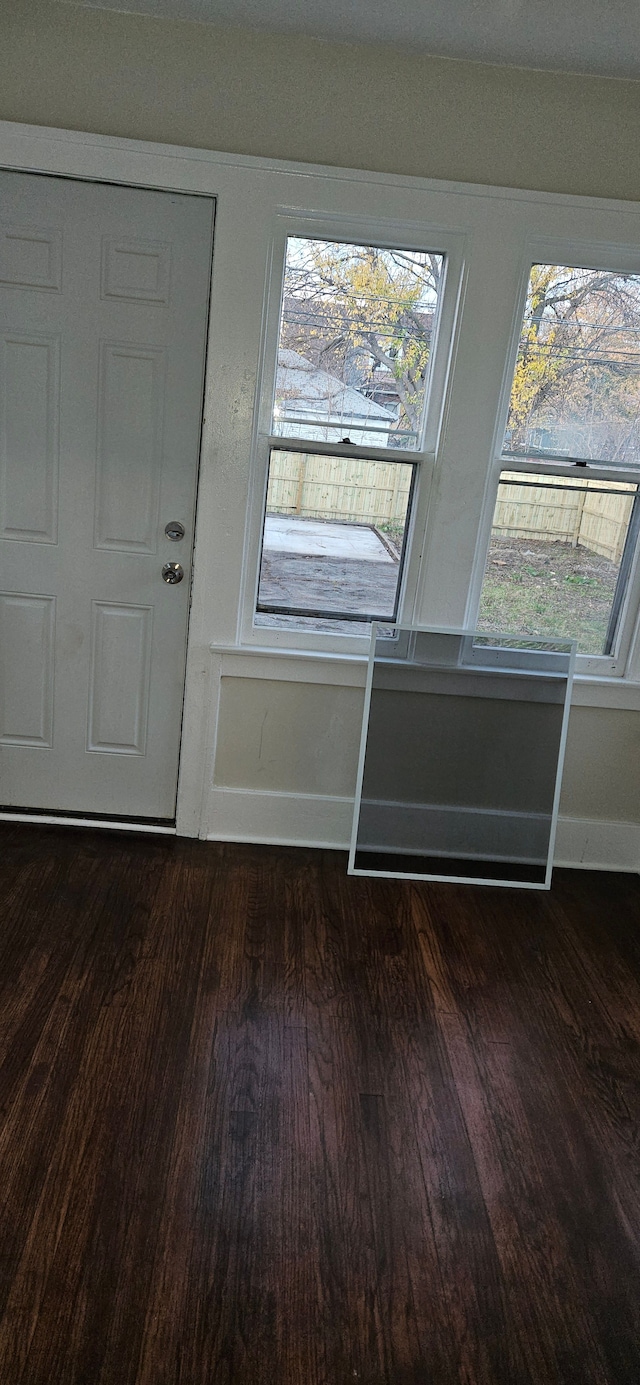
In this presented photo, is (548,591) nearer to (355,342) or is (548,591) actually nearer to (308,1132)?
(355,342)

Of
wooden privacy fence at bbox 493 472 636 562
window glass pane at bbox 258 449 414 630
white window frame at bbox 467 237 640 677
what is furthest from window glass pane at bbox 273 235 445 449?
wooden privacy fence at bbox 493 472 636 562

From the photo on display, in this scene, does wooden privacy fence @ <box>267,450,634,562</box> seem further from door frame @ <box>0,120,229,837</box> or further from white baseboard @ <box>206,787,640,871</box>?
white baseboard @ <box>206,787,640,871</box>

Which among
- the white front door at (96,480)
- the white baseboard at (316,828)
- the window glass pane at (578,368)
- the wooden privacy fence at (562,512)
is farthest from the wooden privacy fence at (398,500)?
the white baseboard at (316,828)

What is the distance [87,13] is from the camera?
98.5 inches

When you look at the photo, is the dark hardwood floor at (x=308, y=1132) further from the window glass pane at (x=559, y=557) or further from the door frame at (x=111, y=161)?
the door frame at (x=111, y=161)

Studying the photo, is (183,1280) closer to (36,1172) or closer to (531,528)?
(36,1172)

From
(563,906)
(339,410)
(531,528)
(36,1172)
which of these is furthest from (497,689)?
(36,1172)

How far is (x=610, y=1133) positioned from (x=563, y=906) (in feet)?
3.48

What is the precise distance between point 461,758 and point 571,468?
1.06 metres

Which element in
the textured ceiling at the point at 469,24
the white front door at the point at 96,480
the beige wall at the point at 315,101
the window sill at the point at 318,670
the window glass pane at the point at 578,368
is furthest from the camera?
the window sill at the point at 318,670

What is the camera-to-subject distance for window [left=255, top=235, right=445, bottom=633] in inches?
109

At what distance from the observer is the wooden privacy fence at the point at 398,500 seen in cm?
294

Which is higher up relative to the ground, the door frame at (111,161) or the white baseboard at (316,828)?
the door frame at (111,161)

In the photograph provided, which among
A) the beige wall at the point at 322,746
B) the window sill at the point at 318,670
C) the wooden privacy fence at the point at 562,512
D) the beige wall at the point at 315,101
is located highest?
the beige wall at the point at 315,101
